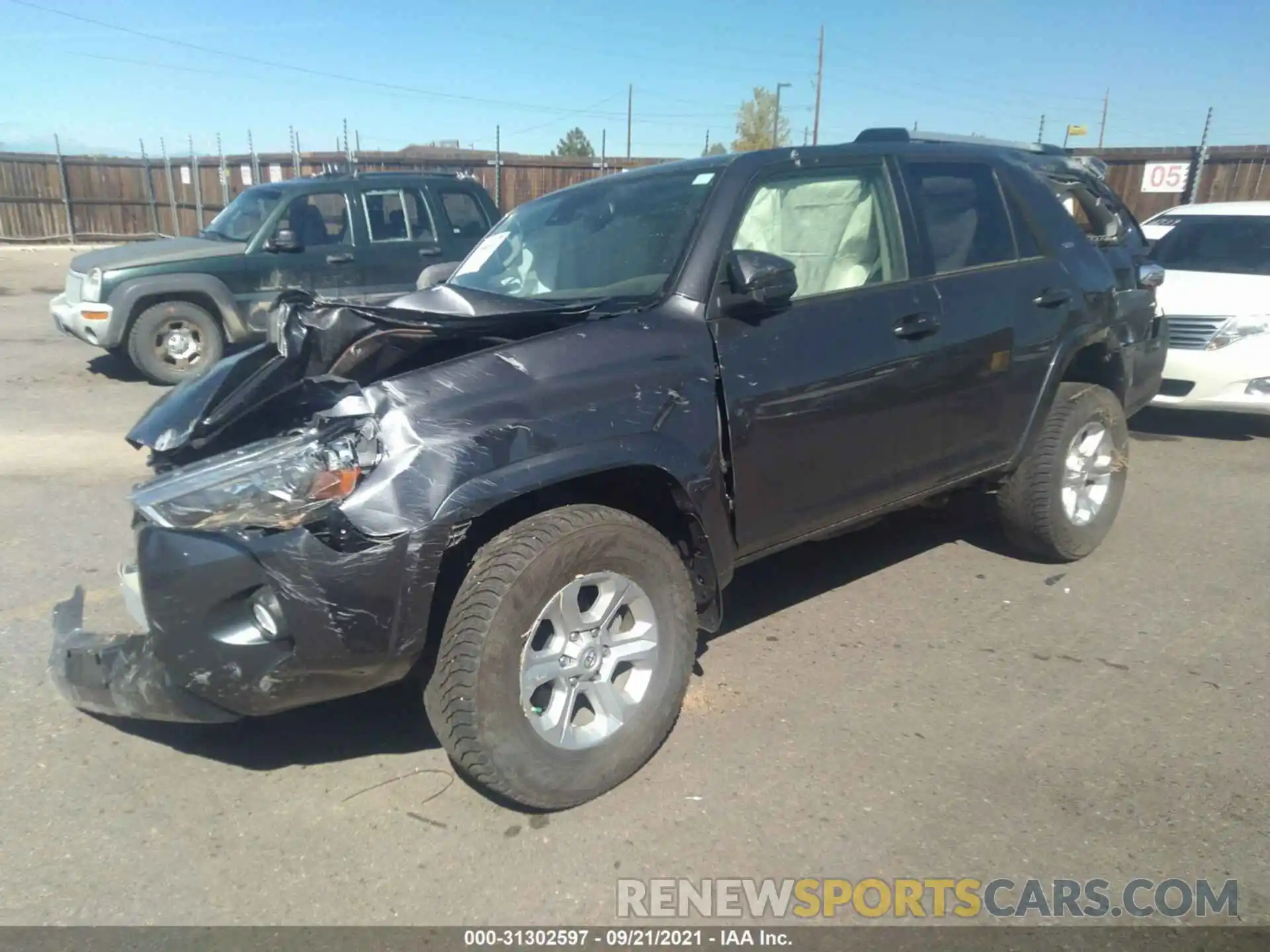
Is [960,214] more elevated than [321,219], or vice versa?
[960,214]

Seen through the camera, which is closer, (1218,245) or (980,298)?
(980,298)

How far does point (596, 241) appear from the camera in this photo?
3.83 meters

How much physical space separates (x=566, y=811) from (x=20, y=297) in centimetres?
1633

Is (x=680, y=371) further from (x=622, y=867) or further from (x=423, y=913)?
(x=423, y=913)

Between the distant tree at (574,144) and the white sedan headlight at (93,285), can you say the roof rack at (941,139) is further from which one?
the distant tree at (574,144)

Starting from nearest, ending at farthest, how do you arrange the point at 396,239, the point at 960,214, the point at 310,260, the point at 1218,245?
the point at 960,214, the point at 1218,245, the point at 310,260, the point at 396,239

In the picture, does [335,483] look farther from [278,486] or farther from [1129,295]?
[1129,295]

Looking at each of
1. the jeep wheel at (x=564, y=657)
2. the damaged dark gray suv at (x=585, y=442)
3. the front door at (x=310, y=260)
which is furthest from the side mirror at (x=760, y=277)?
the front door at (x=310, y=260)

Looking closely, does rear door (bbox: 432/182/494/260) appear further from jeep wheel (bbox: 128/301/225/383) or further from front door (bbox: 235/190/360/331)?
jeep wheel (bbox: 128/301/225/383)

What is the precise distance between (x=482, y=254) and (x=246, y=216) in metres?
6.59

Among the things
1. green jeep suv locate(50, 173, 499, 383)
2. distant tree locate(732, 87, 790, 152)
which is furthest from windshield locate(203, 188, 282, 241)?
distant tree locate(732, 87, 790, 152)

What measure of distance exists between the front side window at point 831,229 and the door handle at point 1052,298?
864 mm

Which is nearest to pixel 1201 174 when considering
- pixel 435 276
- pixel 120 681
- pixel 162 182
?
pixel 435 276

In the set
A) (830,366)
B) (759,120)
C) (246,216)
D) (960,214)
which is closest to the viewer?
(830,366)
